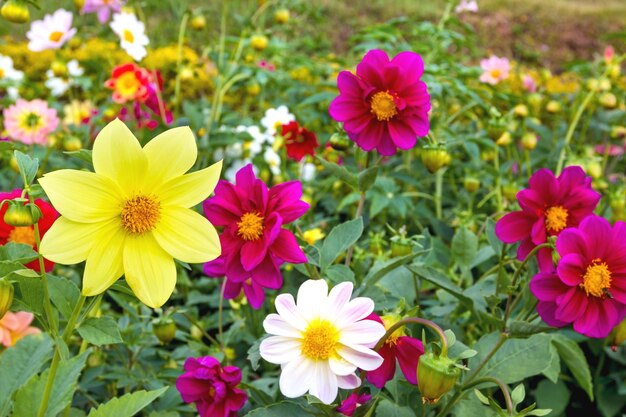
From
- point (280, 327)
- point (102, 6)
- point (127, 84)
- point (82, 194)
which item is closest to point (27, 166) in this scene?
point (82, 194)

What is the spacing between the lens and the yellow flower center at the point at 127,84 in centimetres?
164

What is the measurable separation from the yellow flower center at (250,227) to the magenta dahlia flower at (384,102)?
0.58 feet

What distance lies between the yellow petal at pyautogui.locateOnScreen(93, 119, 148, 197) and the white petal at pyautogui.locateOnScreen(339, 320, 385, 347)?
0.86ft

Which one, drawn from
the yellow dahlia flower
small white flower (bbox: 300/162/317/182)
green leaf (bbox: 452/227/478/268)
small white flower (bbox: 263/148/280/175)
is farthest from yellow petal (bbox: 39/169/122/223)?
small white flower (bbox: 300/162/317/182)

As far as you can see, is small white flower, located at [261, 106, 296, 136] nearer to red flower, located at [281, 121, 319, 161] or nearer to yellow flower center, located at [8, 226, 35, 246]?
red flower, located at [281, 121, 319, 161]

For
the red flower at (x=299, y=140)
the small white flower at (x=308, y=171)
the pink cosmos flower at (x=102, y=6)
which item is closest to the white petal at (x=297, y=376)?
the red flower at (x=299, y=140)

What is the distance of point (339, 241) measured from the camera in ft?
2.91

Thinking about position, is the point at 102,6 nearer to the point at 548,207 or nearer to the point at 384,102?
the point at 384,102

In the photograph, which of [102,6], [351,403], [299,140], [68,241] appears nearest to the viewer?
[68,241]

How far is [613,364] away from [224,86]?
1199 mm

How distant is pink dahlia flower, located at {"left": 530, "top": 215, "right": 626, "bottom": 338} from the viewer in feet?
2.55

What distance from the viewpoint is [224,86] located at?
6.29 feet

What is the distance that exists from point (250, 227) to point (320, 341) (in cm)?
17

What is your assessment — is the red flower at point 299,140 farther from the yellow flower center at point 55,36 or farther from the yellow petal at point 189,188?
the yellow flower center at point 55,36
